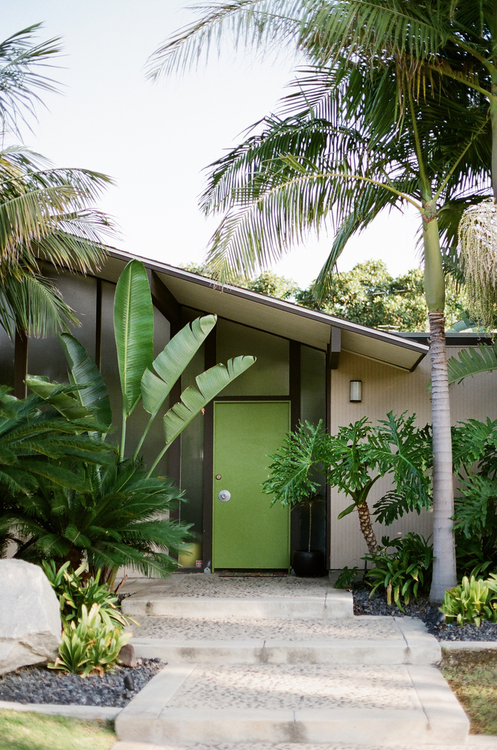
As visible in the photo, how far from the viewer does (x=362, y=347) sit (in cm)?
795

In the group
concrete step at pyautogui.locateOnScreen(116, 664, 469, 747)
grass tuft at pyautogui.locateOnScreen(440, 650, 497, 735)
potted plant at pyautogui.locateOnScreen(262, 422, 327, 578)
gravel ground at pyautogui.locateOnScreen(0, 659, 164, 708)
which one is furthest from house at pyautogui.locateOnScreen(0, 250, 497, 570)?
gravel ground at pyautogui.locateOnScreen(0, 659, 164, 708)

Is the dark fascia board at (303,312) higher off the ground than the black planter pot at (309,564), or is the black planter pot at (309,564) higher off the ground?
the dark fascia board at (303,312)

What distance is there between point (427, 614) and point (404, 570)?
1.89 ft

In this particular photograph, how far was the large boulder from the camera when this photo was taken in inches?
185

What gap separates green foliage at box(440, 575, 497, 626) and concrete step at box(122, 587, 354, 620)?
926 mm

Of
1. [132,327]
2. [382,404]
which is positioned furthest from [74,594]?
[382,404]

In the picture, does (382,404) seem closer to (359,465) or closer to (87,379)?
Answer: (359,465)

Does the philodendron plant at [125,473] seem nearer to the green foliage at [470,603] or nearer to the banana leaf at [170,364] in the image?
the banana leaf at [170,364]

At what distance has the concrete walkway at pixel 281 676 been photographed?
161 inches

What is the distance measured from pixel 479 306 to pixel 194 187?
3.45 metres

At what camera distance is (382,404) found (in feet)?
27.3

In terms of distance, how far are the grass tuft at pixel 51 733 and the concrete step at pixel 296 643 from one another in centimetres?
129

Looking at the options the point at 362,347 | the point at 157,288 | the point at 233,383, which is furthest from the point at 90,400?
the point at 362,347

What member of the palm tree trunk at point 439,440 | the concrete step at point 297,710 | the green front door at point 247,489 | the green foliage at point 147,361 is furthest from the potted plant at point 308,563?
the concrete step at point 297,710
